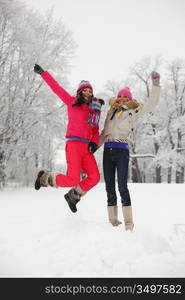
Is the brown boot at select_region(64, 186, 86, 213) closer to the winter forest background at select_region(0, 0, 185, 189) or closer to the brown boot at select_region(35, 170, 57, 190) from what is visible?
the brown boot at select_region(35, 170, 57, 190)

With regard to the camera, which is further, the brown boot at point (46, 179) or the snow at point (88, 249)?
the brown boot at point (46, 179)

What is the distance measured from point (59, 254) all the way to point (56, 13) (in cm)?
1167

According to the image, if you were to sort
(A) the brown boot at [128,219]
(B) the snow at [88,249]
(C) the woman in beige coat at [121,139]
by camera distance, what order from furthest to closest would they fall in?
(C) the woman in beige coat at [121,139] < (A) the brown boot at [128,219] < (B) the snow at [88,249]

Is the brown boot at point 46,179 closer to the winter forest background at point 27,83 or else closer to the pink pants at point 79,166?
the pink pants at point 79,166

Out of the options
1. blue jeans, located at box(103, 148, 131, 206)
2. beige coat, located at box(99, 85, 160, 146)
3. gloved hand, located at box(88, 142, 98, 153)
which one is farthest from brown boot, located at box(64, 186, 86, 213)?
beige coat, located at box(99, 85, 160, 146)

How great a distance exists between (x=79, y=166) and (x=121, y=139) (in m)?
0.69

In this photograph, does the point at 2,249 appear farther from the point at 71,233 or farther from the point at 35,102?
the point at 35,102

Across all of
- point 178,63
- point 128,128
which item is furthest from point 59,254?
point 178,63

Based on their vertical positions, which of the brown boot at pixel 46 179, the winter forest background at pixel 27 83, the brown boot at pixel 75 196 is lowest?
the brown boot at pixel 75 196

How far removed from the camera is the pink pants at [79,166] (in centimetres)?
351

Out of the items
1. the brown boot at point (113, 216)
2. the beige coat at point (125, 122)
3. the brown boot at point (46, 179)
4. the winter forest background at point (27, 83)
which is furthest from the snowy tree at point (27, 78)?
the brown boot at point (113, 216)

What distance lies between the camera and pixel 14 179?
613 inches

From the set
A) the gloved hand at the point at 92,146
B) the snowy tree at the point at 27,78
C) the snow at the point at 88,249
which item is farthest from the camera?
the snowy tree at the point at 27,78

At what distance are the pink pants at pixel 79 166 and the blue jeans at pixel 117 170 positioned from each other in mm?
196
